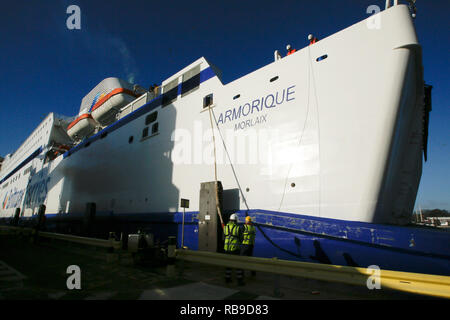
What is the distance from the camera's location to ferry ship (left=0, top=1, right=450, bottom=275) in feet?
15.9

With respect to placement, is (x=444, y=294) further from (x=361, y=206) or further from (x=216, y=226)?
(x=216, y=226)

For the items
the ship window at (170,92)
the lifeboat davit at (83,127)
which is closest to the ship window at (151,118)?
the ship window at (170,92)

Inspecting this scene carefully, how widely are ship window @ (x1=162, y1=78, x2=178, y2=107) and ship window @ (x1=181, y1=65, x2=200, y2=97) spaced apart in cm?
46

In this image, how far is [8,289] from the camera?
13.4 feet

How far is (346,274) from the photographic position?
3121 millimetres

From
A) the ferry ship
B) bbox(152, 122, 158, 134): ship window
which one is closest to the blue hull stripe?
the ferry ship

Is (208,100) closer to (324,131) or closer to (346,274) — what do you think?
(324,131)

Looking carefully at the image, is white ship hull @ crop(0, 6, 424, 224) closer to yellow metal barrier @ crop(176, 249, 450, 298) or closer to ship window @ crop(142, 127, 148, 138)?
yellow metal barrier @ crop(176, 249, 450, 298)

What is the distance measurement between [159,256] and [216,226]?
1.69m

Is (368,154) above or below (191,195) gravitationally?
above

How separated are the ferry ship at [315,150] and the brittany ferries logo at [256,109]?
0.11 feet

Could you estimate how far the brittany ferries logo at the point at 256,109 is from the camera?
648cm
